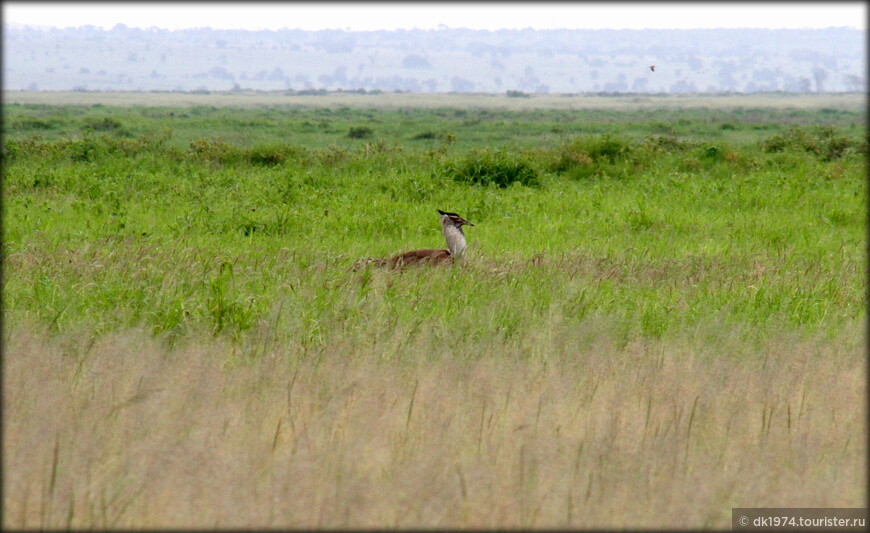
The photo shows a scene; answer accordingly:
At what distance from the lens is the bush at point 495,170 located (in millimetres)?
15609

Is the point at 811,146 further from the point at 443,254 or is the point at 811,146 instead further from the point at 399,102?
the point at 399,102

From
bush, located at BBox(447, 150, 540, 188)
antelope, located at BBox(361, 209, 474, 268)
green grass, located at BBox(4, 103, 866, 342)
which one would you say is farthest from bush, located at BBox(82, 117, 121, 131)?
antelope, located at BBox(361, 209, 474, 268)

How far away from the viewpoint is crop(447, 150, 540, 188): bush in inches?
615

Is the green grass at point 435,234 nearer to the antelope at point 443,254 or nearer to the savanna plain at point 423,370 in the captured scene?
the savanna plain at point 423,370

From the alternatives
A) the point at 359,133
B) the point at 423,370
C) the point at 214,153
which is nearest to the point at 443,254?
the point at 423,370

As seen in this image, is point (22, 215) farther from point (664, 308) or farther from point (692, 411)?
point (692, 411)

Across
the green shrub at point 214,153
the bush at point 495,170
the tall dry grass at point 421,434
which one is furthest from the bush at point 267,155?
the tall dry grass at point 421,434

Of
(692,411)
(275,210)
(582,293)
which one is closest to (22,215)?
(275,210)

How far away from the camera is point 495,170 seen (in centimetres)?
1584

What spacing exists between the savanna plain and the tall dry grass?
0.01 metres

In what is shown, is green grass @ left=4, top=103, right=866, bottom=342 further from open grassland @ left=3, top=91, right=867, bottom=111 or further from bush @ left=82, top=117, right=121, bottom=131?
open grassland @ left=3, top=91, right=867, bottom=111

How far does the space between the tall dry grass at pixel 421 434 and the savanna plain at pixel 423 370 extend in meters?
0.01

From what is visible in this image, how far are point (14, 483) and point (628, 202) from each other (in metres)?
11.6

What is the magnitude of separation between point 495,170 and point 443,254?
790 cm
